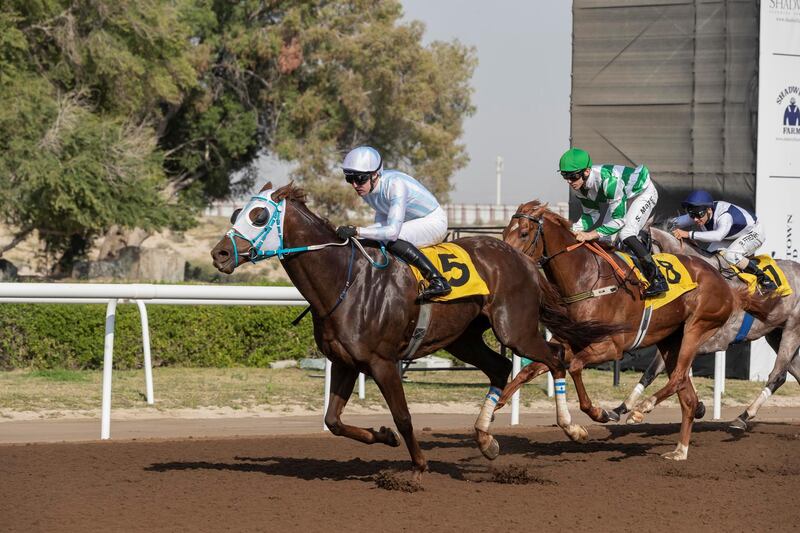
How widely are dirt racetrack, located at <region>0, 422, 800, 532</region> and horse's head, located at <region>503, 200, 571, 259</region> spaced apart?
4.40 ft

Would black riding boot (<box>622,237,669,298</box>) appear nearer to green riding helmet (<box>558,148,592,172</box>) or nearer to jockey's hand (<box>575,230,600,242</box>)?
jockey's hand (<box>575,230,600,242</box>)

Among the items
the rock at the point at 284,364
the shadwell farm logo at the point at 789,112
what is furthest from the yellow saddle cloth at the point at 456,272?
the shadwell farm logo at the point at 789,112

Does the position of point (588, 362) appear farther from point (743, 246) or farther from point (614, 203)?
point (743, 246)

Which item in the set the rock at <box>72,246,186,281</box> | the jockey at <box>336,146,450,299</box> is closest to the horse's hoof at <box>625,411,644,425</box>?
the jockey at <box>336,146,450,299</box>

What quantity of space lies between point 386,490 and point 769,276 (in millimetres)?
4427

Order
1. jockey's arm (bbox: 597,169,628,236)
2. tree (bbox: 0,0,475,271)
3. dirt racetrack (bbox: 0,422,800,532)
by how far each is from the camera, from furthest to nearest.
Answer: tree (bbox: 0,0,475,271)
jockey's arm (bbox: 597,169,628,236)
dirt racetrack (bbox: 0,422,800,532)

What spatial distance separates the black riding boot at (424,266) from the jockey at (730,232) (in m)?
3.25

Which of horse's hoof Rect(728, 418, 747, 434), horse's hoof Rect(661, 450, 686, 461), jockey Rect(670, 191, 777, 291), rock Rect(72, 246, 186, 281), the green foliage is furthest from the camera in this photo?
rock Rect(72, 246, 186, 281)

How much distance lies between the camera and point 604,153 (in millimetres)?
14898

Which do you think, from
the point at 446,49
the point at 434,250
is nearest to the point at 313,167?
the point at 446,49

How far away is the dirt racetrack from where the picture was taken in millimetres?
5230

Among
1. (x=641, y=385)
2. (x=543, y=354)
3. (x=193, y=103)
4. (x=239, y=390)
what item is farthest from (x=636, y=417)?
(x=193, y=103)

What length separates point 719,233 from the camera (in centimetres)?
905

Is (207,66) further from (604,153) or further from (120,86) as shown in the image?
(604,153)
